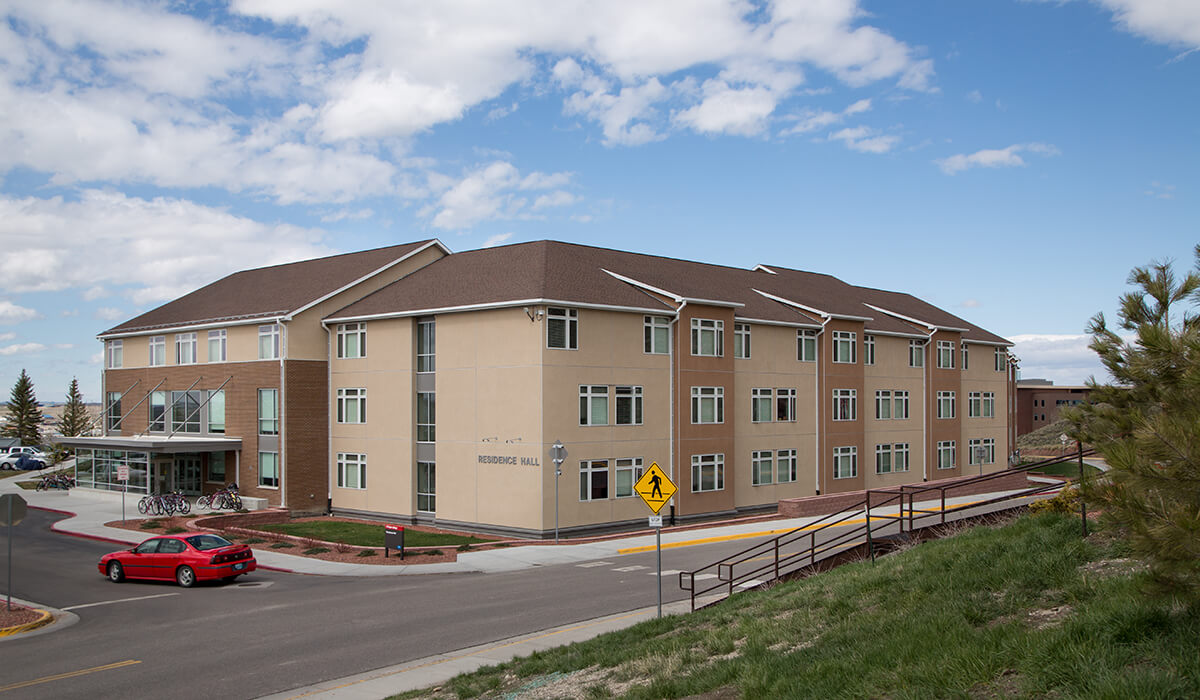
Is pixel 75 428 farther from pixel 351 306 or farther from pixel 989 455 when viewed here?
pixel 989 455

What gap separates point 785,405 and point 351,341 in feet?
65.4

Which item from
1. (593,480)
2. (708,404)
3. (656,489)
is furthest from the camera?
(708,404)

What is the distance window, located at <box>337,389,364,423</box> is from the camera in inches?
1501

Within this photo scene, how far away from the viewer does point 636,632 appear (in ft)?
44.4

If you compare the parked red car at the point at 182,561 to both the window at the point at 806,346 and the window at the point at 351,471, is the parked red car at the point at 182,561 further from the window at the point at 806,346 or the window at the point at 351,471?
the window at the point at 806,346

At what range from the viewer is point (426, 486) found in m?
35.7

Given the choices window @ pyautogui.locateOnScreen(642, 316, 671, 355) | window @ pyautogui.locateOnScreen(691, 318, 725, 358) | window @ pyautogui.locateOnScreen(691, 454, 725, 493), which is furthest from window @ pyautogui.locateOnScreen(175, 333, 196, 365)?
window @ pyautogui.locateOnScreen(691, 454, 725, 493)

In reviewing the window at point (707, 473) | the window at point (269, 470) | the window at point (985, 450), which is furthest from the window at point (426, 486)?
the window at point (985, 450)

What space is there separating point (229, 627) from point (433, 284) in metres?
21.7

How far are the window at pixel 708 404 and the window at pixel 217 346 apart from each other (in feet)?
74.2

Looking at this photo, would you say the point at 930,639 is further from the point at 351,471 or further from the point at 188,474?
the point at 188,474

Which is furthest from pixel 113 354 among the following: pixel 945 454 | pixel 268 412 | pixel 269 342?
pixel 945 454

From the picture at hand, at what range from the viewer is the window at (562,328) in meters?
31.6

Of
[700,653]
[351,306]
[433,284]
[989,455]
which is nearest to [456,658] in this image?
[700,653]
